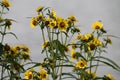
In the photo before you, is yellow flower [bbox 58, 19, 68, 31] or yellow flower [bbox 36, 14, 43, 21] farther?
→ yellow flower [bbox 36, 14, 43, 21]

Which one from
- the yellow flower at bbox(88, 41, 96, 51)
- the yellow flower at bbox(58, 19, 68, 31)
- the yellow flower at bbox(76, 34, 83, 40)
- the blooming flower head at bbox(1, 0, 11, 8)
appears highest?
the blooming flower head at bbox(1, 0, 11, 8)

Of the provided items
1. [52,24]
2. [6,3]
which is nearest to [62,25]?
[52,24]

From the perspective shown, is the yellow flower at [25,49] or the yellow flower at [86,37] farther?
the yellow flower at [25,49]

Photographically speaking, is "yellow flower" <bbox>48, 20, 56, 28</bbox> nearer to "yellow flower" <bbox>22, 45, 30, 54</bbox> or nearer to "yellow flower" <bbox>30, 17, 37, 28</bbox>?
"yellow flower" <bbox>30, 17, 37, 28</bbox>

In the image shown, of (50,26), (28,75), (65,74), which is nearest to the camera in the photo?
(65,74)

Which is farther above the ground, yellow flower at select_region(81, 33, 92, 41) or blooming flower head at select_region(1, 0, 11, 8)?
blooming flower head at select_region(1, 0, 11, 8)

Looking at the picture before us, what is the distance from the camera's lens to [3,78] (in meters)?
3.38

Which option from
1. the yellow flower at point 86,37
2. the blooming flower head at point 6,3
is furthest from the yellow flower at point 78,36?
the blooming flower head at point 6,3

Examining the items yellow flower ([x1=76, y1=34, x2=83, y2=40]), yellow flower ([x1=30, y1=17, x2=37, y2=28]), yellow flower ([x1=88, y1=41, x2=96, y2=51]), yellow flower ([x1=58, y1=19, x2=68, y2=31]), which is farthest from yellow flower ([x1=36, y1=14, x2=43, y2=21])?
yellow flower ([x1=88, y1=41, x2=96, y2=51])

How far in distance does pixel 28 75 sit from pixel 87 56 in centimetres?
79

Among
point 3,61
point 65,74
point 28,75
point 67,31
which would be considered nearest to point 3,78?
point 3,61

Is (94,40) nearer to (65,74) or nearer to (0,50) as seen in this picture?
(65,74)

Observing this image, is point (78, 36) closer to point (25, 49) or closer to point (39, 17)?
point (39, 17)

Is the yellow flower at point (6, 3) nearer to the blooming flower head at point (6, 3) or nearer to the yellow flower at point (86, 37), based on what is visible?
the blooming flower head at point (6, 3)
